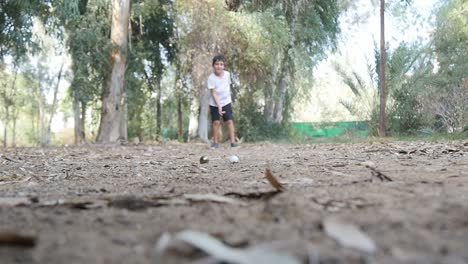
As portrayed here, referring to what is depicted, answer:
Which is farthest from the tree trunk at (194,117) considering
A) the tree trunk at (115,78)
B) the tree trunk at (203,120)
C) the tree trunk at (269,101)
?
the tree trunk at (115,78)

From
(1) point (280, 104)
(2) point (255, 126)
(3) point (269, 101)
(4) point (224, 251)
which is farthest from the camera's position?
(1) point (280, 104)

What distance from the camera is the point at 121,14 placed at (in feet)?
33.3

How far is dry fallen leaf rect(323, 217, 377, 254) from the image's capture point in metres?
0.86

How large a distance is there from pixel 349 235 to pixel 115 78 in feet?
32.1

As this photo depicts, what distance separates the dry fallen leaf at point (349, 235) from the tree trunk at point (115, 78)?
31.1 ft

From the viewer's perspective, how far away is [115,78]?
10172 mm

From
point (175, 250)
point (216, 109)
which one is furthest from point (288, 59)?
point (175, 250)

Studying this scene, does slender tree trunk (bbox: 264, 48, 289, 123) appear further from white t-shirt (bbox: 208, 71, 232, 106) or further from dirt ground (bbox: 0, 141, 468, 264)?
dirt ground (bbox: 0, 141, 468, 264)

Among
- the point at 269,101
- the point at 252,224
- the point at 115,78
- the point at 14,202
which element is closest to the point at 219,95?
the point at 115,78

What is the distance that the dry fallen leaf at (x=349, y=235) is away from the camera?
860 mm

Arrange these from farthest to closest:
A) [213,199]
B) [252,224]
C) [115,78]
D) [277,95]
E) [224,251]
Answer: [277,95] < [115,78] < [213,199] < [252,224] < [224,251]

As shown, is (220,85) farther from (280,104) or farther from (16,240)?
(280,104)

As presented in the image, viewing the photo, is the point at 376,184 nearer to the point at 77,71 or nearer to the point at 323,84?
the point at 77,71

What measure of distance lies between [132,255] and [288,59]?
11.5 m
